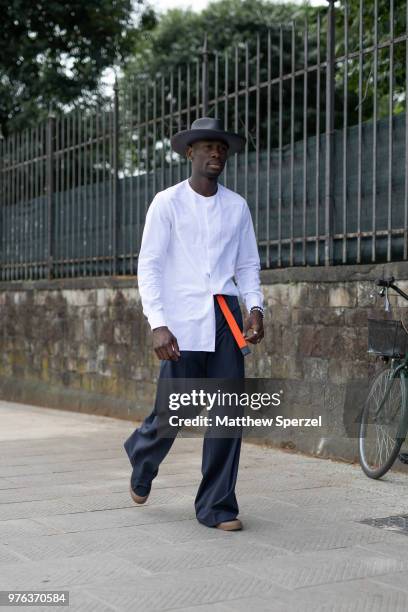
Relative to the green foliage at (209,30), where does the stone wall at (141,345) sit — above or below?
below

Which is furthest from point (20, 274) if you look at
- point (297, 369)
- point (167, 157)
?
point (297, 369)

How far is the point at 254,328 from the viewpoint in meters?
4.88

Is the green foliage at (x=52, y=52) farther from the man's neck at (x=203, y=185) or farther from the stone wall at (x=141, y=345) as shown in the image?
the man's neck at (x=203, y=185)

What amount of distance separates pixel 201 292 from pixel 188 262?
0.57 ft

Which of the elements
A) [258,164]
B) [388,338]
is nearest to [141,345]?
[258,164]

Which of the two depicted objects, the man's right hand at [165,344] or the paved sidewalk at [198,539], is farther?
the man's right hand at [165,344]

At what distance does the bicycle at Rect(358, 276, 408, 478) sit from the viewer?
593 cm

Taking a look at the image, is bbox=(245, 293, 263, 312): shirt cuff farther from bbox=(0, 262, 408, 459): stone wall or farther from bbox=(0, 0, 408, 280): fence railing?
bbox=(0, 0, 408, 280): fence railing

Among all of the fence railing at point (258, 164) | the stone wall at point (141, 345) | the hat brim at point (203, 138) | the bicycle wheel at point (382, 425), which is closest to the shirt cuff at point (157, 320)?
the hat brim at point (203, 138)

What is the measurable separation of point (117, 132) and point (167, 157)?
1.20m

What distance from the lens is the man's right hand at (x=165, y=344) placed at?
4.70 meters

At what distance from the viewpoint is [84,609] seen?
11.3 feet

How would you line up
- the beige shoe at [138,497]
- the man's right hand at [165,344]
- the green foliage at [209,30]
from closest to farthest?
the man's right hand at [165,344] < the beige shoe at [138,497] < the green foliage at [209,30]

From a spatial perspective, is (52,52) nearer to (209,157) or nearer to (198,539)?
(209,157)
